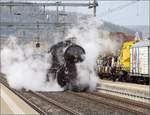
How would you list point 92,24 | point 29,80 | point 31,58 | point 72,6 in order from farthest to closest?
1. point 72,6
2. point 31,58
3. point 29,80
4. point 92,24

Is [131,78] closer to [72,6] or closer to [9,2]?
[72,6]

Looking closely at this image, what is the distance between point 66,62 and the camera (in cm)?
2825

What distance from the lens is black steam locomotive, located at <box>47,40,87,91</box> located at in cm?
2767

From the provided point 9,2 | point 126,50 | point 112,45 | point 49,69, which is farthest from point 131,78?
point 9,2

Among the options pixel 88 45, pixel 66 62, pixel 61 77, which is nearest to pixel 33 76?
pixel 61 77

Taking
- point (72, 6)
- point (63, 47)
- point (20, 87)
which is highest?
point (72, 6)

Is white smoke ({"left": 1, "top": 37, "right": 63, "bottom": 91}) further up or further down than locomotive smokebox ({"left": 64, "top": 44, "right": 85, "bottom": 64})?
further down

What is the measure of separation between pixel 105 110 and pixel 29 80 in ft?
47.3

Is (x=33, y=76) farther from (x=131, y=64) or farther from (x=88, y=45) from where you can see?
(x=131, y=64)

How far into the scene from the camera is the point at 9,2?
43.3 m

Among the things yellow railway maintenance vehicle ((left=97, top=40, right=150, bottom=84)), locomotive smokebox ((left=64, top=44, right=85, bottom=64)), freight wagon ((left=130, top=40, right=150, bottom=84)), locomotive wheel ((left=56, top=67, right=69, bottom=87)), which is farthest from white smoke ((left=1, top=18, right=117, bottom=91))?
yellow railway maintenance vehicle ((left=97, top=40, right=150, bottom=84))

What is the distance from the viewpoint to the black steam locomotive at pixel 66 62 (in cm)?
2767

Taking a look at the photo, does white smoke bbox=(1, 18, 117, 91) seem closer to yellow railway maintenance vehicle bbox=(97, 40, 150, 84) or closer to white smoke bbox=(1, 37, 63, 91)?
white smoke bbox=(1, 37, 63, 91)

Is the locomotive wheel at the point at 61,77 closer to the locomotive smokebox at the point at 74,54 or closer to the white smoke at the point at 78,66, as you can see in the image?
the white smoke at the point at 78,66
